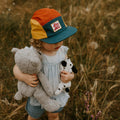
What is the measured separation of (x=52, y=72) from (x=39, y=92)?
15 cm

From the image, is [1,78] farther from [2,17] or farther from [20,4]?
[20,4]

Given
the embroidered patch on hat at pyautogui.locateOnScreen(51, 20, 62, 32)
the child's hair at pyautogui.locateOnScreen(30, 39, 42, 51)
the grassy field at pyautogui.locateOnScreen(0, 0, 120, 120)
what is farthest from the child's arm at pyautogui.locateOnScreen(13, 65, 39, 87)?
the grassy field at pyautogui.locateOnScreen(0, 0, 120, 120)

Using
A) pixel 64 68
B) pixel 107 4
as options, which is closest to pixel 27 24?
pixel 64 68

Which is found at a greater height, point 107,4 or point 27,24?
point 107,4

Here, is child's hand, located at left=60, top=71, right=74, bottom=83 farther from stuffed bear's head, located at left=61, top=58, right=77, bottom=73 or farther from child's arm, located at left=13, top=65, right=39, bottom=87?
child's arm, located at left=13, top=65, right=39, bottom=87

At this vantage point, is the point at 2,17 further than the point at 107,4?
No

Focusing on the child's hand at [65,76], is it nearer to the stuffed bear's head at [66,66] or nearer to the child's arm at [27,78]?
the stuffed bear's head at [66,66]

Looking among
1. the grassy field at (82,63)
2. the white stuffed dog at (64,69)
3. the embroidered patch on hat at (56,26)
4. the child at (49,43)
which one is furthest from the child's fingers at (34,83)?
the grassy field at (82,63)

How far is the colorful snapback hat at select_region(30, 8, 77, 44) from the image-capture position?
0.90 meters

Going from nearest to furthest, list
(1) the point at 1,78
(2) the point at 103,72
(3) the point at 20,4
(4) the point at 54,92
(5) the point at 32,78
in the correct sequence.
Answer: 1. (5) the point at 32,78
2. (4) the point at 54,92
3. (1) the point at 1,78
4. (2) the point at 103,72
5. (3) the point at 20,4

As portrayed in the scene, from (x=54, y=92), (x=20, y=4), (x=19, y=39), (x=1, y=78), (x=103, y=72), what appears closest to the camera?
(x=54, y=92)

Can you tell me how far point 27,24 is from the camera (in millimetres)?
2123

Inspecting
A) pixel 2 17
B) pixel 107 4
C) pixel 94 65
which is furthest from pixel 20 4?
pixel 94 65

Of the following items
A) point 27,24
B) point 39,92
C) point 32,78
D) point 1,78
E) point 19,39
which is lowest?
point 1,78
